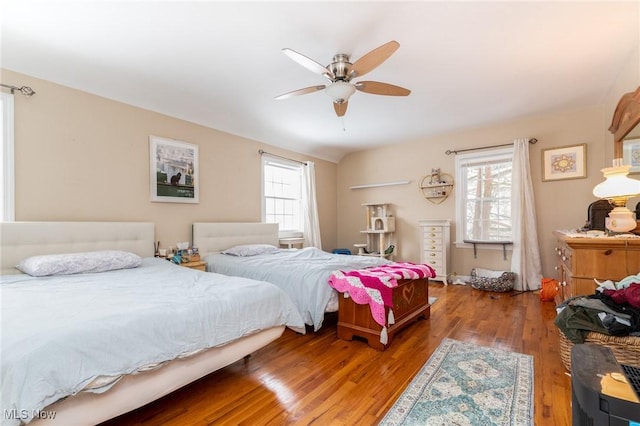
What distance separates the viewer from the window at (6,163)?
248 cm

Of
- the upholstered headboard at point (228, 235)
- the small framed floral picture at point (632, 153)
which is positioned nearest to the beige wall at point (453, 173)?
the small framed floral picture at point (632, 153)

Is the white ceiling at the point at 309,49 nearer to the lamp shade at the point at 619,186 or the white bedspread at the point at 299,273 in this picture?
the lamp shade at the point at 619,186

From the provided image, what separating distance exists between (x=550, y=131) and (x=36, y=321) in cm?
573

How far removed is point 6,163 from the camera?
2.49 metres

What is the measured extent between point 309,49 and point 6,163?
2850 millimetres

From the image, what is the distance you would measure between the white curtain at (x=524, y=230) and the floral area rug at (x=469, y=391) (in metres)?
2.41

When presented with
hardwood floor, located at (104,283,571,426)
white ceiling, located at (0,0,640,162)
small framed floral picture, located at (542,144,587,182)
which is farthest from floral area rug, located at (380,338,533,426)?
small framed floral picture, located at (542,144,587,182)

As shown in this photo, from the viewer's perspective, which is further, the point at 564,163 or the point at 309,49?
the point at 564,163

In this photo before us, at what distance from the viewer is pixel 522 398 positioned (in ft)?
5.54

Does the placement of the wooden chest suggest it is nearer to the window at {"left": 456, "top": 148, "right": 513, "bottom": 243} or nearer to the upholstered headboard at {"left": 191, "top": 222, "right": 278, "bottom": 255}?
the upholstered headboard at {"left": 191, "top": 222, "right": 278, "bottom": 255}

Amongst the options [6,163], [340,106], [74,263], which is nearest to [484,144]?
[340,106]

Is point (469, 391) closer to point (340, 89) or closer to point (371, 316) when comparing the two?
point (371, 316)

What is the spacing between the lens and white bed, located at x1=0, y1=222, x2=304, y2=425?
109cm

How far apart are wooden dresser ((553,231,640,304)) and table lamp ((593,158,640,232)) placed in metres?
0.25
